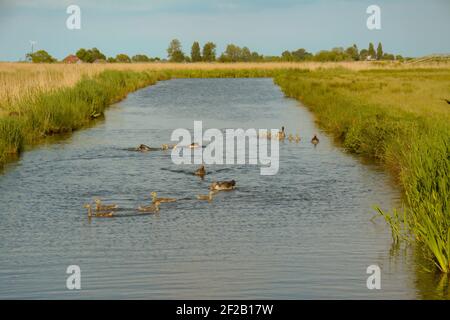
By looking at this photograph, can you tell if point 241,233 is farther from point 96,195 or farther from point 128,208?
point 96,195

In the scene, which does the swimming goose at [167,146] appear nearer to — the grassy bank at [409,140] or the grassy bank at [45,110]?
the grassy bank at [45,110]

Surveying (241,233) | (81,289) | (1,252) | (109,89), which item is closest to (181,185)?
(241,233)

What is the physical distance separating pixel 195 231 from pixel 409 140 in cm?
590

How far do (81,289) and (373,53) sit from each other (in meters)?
156

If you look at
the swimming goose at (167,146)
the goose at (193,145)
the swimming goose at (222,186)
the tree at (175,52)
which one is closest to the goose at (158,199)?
the swimming goose at (222,186)

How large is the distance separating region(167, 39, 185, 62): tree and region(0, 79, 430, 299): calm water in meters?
121

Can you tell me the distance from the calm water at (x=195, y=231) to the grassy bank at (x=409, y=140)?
51 cm

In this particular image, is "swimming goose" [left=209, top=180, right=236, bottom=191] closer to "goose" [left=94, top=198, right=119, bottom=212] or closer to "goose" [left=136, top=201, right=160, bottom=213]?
"goose" [left=136, top=201, right=160, bottom=213]

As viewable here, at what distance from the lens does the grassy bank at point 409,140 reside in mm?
9250

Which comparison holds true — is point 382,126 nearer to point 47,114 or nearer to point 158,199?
point 158,199

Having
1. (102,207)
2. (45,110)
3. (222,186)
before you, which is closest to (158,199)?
(102,207)

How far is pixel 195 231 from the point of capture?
37.9 feet

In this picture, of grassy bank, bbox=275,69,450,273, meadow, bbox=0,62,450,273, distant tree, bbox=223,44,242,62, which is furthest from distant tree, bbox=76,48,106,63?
grassy bank, bbox=275,69,450,273

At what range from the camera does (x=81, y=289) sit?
8797 millimetres
